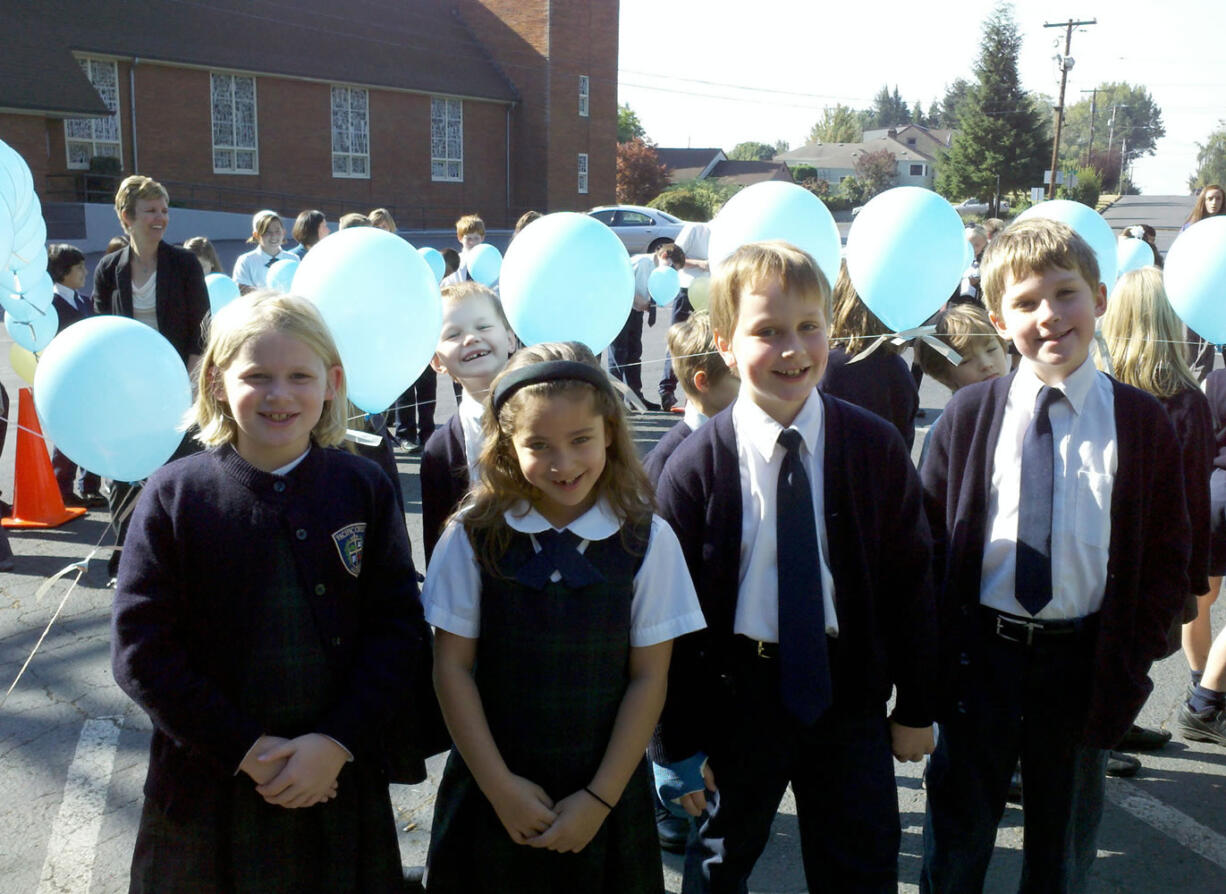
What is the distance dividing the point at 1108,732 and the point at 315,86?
32.7m

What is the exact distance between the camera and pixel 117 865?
3.00 m

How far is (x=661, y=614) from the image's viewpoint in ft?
6.88

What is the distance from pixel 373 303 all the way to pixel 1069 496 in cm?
184

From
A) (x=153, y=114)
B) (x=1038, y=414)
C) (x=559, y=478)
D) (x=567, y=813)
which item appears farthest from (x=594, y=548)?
(x=153, y=114)

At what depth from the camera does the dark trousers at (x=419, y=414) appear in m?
8.40

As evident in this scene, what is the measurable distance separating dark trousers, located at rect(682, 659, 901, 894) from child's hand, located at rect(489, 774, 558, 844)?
454 mm

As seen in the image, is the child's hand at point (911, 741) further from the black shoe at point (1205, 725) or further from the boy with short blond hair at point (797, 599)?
the black shoe at point (1205, 725)

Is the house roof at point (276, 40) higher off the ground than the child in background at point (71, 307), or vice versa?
the house roof at point (276, 40)

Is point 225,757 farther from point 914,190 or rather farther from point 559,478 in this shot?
point 914,190

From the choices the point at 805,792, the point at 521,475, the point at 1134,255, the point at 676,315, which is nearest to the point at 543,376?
the point at 521,475

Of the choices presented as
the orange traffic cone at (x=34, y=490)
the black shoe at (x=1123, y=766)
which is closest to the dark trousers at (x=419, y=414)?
the orange traffic cone at (x=34, y=490)

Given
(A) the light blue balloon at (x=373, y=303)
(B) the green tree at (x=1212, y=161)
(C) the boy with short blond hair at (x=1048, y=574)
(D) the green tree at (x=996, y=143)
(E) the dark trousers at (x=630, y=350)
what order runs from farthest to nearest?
(B) the green tree at (x=1212, y=161)
(D) the green tree at (x=996, y=143)
(E) the dark trousers at (x=630, y=350)
(A) the light blue balloon at (x=373, y=303)
(C) the boy with short blond hair at (x=1048, y=574)

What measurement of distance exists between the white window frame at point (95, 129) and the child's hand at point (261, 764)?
27104 mm

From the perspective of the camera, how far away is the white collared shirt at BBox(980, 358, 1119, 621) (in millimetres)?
2316
